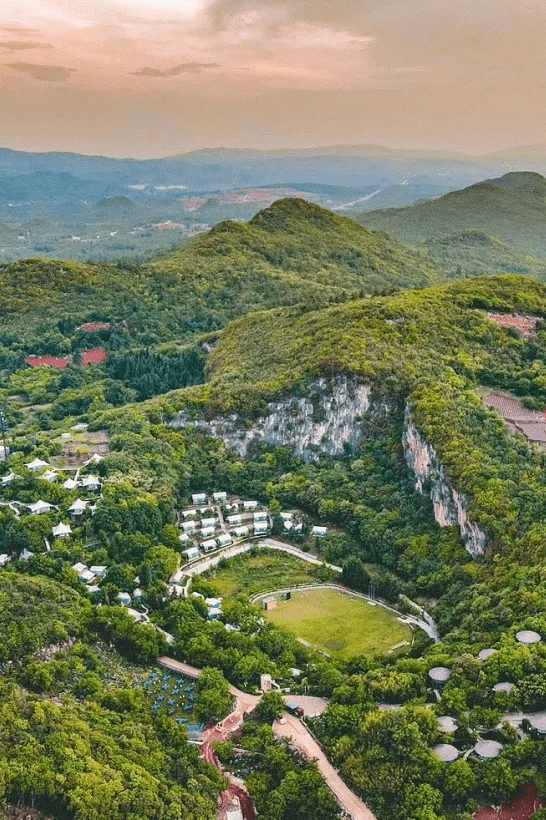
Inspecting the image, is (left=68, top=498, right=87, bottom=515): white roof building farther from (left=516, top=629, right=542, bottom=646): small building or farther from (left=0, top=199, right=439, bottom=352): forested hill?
(left=0, top=199, right=439, bottom=352): forested hill

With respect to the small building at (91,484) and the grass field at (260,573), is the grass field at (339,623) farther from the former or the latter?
the small building at (91,484)

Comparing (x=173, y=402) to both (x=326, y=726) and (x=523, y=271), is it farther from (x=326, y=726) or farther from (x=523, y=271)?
(x=523, y=271)

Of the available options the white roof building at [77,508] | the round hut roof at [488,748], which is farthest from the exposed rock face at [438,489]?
the white roof building at [77,508]

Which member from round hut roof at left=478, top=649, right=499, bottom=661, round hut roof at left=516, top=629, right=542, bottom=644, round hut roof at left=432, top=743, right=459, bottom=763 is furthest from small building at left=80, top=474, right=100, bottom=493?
round hut roof at left=432, top=743, right=459, bottom=763

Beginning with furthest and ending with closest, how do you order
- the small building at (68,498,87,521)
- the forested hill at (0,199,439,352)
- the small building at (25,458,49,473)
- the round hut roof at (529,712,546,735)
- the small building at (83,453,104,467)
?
1. the forested hill at (0,199,439,352)
2. the small building at (83,453,104,467)
3. the small building at (25,458,49,473)
4. the small building at (68,498,87,521)
5. the round hut roof at (529,712,546,735)

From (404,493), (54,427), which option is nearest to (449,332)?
(404,493)

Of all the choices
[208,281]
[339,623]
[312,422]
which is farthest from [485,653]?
[208,281]
